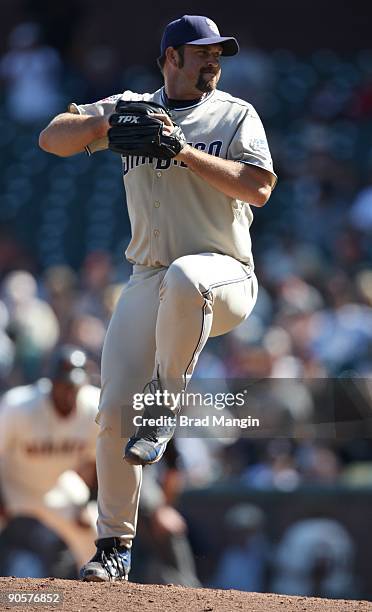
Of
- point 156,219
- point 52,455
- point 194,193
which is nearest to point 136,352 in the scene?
point 156,219

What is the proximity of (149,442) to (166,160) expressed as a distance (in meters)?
1.05

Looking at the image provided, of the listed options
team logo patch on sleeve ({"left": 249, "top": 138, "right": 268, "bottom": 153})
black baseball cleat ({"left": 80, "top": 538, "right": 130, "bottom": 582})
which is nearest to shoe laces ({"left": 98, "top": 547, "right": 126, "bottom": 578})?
black baseball cleat ({"left": 80, "top": 538, "right": 130, "bottom": 582})

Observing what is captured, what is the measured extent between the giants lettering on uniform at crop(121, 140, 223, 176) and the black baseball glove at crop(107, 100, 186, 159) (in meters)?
0.19

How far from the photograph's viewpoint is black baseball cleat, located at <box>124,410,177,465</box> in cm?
379

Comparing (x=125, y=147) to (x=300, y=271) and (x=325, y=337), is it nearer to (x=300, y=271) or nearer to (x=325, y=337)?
(x=325, y=337)

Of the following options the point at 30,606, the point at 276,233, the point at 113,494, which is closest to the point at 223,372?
the point at 276,233

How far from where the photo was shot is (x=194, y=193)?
419 centimetres

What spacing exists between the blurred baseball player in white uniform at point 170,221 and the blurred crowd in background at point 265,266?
271 centimetres

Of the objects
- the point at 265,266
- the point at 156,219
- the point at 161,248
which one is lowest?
the point at 161,248

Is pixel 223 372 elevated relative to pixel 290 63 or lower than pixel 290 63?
lower

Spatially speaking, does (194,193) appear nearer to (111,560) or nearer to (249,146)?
(249,146)

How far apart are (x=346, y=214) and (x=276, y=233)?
2.12 feet

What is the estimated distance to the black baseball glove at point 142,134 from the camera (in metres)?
3.87

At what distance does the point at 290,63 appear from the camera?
36.6ft
